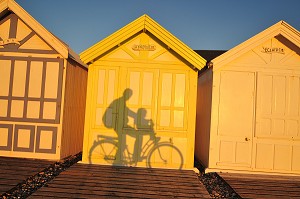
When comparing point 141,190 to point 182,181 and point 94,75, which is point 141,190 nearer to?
point 182,181

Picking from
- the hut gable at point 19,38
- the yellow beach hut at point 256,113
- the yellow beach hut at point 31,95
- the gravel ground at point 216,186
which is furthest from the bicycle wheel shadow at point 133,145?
the hut gable at point 19,38

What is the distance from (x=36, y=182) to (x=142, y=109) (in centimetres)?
327

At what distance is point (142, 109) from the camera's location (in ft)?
25.9

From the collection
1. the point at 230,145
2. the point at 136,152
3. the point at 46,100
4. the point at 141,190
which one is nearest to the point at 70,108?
the point at 46,100

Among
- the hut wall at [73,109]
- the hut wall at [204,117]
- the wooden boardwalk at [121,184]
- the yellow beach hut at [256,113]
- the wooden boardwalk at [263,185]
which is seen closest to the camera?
the wooden boardwalk at [121,184]

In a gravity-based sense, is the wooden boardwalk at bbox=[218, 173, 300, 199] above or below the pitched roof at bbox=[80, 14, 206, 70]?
below

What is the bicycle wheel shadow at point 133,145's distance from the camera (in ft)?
25.8

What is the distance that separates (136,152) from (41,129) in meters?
2.83

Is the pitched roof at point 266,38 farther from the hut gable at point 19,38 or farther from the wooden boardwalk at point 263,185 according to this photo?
the hut gable at point 19,38

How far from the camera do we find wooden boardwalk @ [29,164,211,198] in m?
5.33

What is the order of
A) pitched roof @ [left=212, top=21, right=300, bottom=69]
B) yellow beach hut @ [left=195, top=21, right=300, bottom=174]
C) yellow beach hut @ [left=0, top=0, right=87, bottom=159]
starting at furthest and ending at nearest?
1. yellow beach hut @ [left=0, top=0, right=87, bottom=159]
2. yellow beach hut @ [left=195, top=21, right=300, bottom=174]
3. pitched roof @ [left=212, top=21, right=300, bottom=69]

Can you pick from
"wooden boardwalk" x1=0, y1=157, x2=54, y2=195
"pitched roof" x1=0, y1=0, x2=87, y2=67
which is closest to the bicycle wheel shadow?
"wooden boardwalk" x1=0, y1=157, x2=54, y2=195

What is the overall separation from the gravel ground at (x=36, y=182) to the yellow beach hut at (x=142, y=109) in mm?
751

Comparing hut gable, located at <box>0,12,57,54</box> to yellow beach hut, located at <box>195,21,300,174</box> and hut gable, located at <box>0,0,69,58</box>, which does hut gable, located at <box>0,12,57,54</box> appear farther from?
yellow beach hut, located at <box>195,21,300,174</box>
